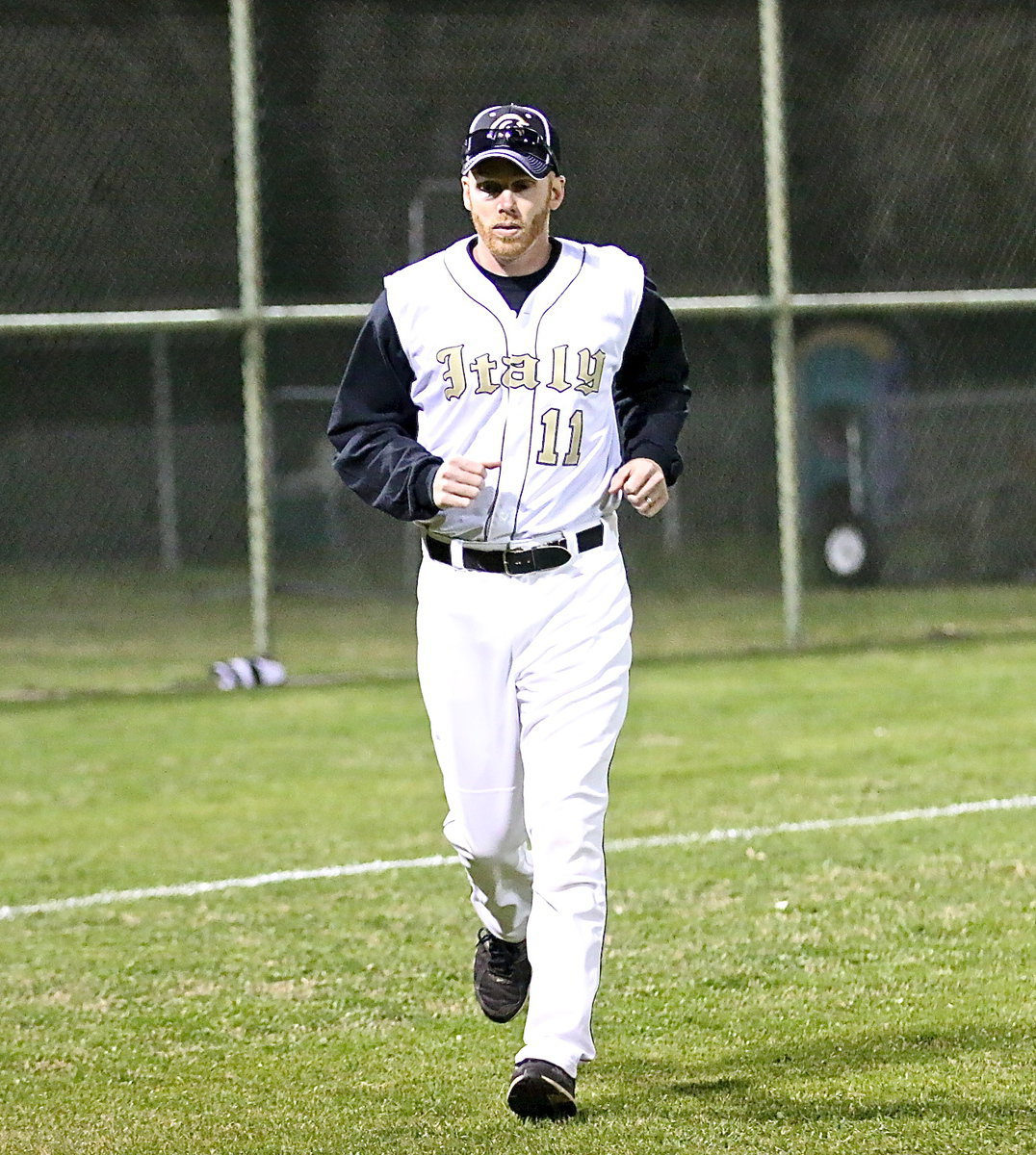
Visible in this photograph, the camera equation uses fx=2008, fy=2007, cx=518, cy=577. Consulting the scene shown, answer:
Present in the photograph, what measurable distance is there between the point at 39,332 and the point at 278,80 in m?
2.01

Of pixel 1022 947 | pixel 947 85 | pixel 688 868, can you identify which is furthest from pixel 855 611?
pixel 1022 947

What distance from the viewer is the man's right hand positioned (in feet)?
13.8

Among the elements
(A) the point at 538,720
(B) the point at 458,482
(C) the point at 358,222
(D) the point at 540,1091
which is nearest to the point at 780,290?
(C) the point at 358,222

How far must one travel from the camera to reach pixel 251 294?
425 inches

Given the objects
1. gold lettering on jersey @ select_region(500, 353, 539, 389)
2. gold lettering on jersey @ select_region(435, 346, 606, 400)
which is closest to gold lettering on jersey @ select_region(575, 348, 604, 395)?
gold lettering on jersey @ select_region(435, 346, 606, 400)

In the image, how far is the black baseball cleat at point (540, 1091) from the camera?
389 cm

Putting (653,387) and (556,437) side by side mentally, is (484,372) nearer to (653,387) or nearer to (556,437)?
(556,437)

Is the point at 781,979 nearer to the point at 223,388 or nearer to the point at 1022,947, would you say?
the point at 1022,947

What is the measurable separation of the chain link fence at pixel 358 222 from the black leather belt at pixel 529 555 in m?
6.56

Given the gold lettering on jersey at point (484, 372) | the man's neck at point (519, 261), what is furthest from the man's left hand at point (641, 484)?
the man's neck at point (519, 261)

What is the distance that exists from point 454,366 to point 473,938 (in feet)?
6.21

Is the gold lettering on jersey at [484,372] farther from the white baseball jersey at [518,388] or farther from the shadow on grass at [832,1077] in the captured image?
the shadow on grass at [832,1077]

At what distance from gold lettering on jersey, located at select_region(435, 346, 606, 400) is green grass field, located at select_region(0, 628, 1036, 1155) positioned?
58.8 inches

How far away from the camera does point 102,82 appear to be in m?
11.2
